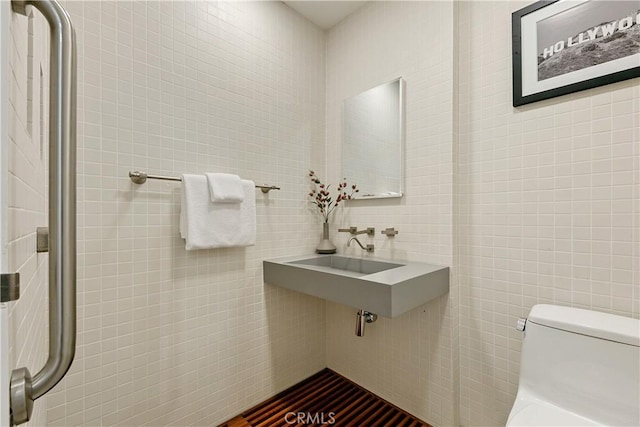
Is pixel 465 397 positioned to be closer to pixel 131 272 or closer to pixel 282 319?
pixel 282 319

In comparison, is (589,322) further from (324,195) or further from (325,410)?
→ (324,195)

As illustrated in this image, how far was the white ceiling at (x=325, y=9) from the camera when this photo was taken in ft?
6.22

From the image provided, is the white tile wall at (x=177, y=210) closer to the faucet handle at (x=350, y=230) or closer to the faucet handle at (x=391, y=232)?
the faucet handle at (x=350, y=230)

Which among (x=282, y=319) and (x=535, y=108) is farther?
(x=282, y=319)

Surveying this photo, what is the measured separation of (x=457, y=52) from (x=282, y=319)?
176 cm

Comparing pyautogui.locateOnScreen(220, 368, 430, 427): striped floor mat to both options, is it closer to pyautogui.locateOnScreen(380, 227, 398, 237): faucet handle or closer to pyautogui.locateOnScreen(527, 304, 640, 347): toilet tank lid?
pyautogui.locateOnScreen(527, 304, 640, 347): toilet tank lid

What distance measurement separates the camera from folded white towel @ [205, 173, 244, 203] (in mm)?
1421

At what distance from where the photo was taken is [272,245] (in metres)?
1.82

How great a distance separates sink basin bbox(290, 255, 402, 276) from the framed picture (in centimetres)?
100

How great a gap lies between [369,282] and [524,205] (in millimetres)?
778

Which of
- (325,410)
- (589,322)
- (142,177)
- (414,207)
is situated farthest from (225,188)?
(589,322)

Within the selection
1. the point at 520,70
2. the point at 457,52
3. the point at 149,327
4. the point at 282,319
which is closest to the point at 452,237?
the point at 520,70

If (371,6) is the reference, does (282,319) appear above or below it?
below

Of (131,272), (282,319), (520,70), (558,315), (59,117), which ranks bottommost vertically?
(282,319)
